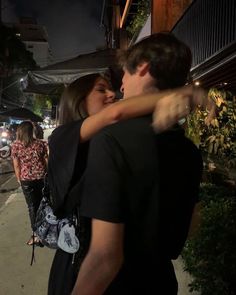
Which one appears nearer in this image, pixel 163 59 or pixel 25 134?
pixel 163 59

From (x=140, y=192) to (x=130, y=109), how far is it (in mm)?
311

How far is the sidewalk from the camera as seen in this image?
15.2ft

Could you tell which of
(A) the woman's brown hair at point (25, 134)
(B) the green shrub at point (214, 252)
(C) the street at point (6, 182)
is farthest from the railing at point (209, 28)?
(C) the street at point (6, 182)

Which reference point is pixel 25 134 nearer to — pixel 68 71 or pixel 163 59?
pixel 68 71

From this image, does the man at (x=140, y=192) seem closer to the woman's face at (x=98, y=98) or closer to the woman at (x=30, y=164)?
the woman's face at (x=98, y=98)

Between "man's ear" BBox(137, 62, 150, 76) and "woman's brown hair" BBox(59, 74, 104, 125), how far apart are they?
0.43 metres

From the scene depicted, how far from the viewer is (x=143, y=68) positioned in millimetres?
1572

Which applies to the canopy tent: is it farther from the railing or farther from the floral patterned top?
the railing

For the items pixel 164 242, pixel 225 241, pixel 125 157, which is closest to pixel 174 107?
pixel 125 157

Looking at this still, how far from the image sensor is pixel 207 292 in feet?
12.2

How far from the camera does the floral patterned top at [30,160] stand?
20.9ft

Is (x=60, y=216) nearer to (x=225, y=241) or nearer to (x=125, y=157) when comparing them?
(x=125, y=157)

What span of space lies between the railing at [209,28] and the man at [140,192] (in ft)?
6.89

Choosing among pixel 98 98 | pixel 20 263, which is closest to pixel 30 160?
pixel 20 263
